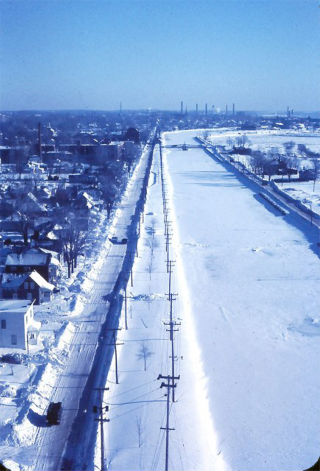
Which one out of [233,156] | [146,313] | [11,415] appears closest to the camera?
[11,415]

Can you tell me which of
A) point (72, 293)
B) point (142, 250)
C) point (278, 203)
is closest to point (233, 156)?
point (278, 203)

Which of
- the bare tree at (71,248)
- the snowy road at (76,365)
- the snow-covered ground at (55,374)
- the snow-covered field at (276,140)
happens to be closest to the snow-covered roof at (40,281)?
the snow-covered ground at (55,374)

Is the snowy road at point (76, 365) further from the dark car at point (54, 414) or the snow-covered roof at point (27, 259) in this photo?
the snow-covered roof at point (27, 259)

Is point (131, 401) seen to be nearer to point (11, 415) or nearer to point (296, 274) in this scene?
point (11, 415)

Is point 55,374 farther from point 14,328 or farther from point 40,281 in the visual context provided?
point 40,281

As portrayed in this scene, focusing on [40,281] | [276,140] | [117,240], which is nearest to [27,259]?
[40,281]
